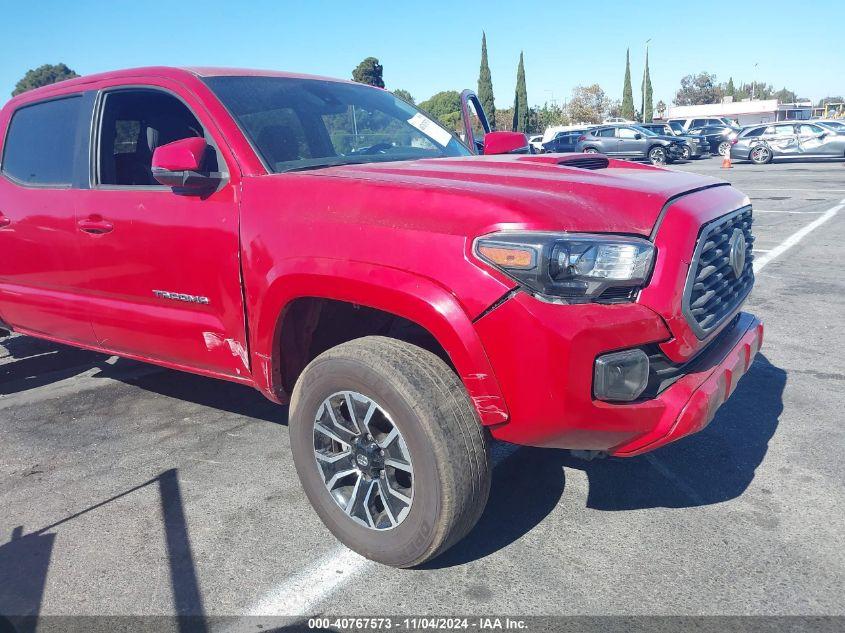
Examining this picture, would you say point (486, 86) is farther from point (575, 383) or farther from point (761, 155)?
point (575, 383)

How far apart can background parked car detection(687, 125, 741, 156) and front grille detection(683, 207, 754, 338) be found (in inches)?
1219

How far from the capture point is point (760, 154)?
2698cm

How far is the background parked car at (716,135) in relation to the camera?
105 feet

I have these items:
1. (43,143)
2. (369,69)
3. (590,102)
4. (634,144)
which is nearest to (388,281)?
(43,143)

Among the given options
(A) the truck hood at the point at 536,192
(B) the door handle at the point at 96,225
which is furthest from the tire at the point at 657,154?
(B) the door handle at the point at 96,225

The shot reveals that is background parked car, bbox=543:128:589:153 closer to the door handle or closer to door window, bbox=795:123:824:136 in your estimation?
door window, bbox=795:123:824:136

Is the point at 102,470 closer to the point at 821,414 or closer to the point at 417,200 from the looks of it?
the point at 417,200

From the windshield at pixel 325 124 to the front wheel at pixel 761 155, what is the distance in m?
26.3

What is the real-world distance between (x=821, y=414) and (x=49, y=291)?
447 cm

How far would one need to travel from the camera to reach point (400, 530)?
8.70ft

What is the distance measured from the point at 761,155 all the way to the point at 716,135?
20.0ft

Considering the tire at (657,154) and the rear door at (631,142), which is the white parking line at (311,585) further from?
the tire at (657,154)

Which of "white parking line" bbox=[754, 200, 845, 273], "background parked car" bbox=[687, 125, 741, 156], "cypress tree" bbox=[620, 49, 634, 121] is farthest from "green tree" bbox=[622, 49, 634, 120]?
"white parking line" bbox=[754, 200, 845, 273]

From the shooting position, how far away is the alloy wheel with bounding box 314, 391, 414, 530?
2656 mm
